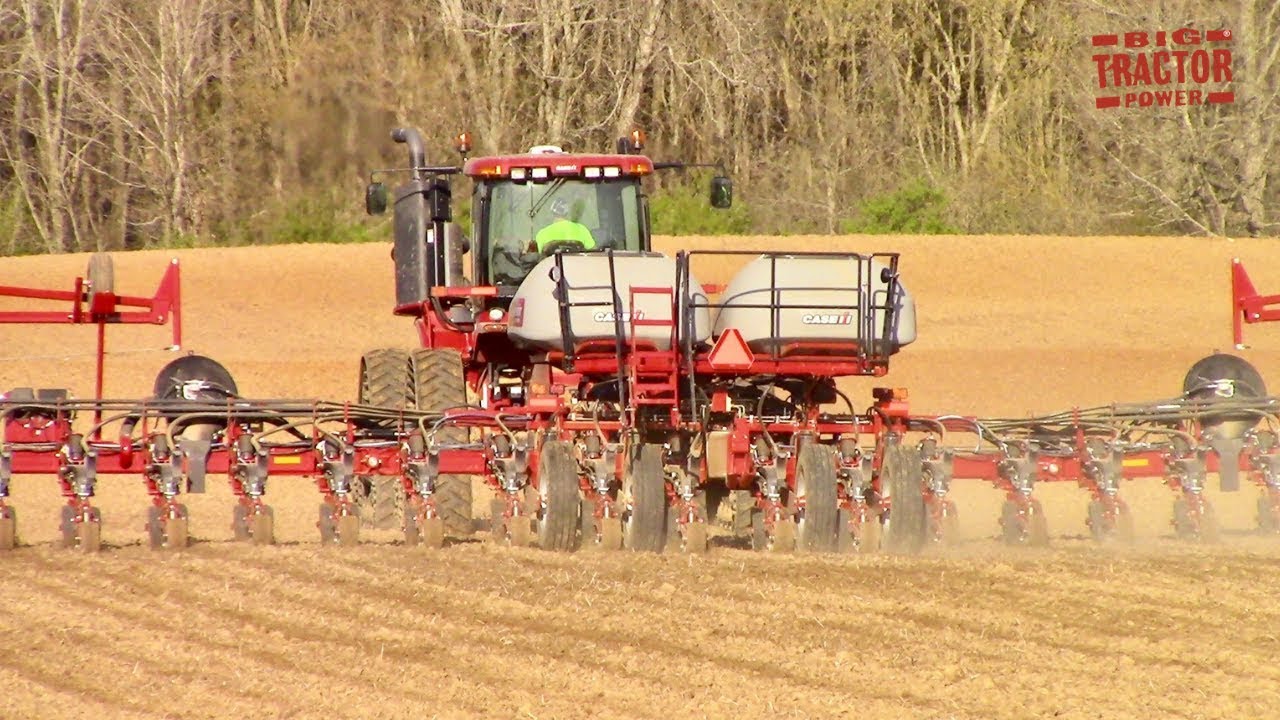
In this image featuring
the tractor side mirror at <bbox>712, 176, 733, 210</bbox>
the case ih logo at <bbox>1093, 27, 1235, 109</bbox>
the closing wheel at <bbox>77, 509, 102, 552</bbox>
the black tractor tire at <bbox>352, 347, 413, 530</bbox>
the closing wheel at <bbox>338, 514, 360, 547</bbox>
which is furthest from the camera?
the case ih logo at <bbox>1093, 27, 1235, 109</bbox>

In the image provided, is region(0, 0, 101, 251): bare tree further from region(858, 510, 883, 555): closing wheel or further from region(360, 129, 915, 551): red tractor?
region(858, 510, 883, 555): closing wheel

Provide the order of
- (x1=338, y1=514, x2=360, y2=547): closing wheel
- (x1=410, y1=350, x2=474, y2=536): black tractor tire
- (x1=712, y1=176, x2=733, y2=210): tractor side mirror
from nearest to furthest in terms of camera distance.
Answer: (x1=338, y1=514, x2=360, y2=547): closing wheel
(x1=410, y1=350, x2=474, y2=536): black tractor tire
(x1=712, y1=176, x2=733, y2=210): tractor side mirror

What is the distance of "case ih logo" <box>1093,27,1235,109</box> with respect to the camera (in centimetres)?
3073

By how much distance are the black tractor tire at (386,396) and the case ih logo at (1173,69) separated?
22.0 meters

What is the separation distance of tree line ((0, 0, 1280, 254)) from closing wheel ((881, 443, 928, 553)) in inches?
547

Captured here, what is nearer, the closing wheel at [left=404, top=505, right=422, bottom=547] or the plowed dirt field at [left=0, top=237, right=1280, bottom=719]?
the plowed dirt field at [left=0, top=237, right=1280, bottom=719]

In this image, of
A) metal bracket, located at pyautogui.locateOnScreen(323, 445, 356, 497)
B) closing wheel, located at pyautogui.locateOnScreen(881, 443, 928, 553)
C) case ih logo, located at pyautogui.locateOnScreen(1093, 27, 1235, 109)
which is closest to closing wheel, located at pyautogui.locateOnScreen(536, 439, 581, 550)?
metal bracket, located at pyautogui.locateOnScreen(323, 445, 356, 497)

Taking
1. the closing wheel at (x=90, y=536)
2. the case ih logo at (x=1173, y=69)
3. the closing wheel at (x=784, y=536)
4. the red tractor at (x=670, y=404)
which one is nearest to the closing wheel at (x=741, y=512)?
the red tractor at (x=670, y=404)

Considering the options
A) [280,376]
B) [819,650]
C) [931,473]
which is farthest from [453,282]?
[280,376]

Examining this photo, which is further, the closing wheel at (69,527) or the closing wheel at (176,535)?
the closing wheel at (69,527)

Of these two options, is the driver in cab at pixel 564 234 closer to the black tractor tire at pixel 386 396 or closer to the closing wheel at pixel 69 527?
the black tractor tire at pixel 386 396

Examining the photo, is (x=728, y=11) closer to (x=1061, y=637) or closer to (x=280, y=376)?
(x=280, y=376)

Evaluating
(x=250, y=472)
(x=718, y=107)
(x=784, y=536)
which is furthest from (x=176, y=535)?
(x=718, y=107)

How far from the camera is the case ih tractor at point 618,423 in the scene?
9.70m
